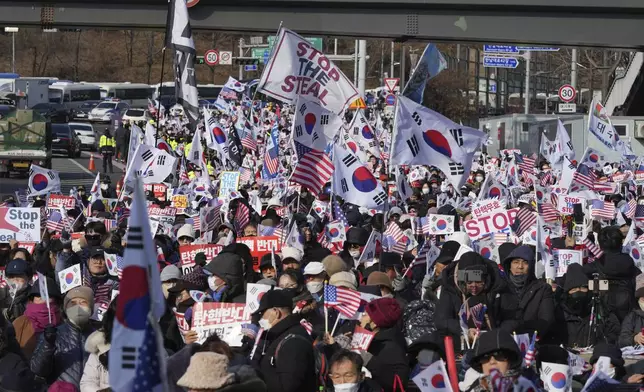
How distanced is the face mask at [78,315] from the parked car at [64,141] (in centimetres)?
4372

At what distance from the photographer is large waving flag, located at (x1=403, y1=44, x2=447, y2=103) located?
15.9m

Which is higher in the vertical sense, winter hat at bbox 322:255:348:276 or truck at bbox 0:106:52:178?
truck at bbox 0:106:52:178

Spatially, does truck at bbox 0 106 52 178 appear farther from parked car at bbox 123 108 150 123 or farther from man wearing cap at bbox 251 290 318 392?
man wearing cap at bbox 251 290 318 392

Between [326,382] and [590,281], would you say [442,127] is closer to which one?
[590,281]

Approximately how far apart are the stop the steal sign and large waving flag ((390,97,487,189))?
43 cm

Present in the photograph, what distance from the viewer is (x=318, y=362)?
26.1 feet

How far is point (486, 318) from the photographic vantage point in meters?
9.20

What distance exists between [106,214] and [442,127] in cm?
577

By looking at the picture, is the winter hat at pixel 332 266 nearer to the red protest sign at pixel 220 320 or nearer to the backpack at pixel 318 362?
the red protest sign at pixel 220 320

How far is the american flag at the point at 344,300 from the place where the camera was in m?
9.29

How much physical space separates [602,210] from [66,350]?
422 inches

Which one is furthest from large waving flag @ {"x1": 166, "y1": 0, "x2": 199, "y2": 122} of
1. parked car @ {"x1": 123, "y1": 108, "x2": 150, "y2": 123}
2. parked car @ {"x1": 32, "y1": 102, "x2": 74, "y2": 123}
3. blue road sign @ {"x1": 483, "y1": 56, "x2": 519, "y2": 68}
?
parked car @ {"x1": 32, "y1": 102, "x2": 74, "y2": 123}

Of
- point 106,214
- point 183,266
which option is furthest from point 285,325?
point 106,214

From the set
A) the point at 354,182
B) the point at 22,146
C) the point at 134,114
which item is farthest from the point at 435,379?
the point at 134,114
